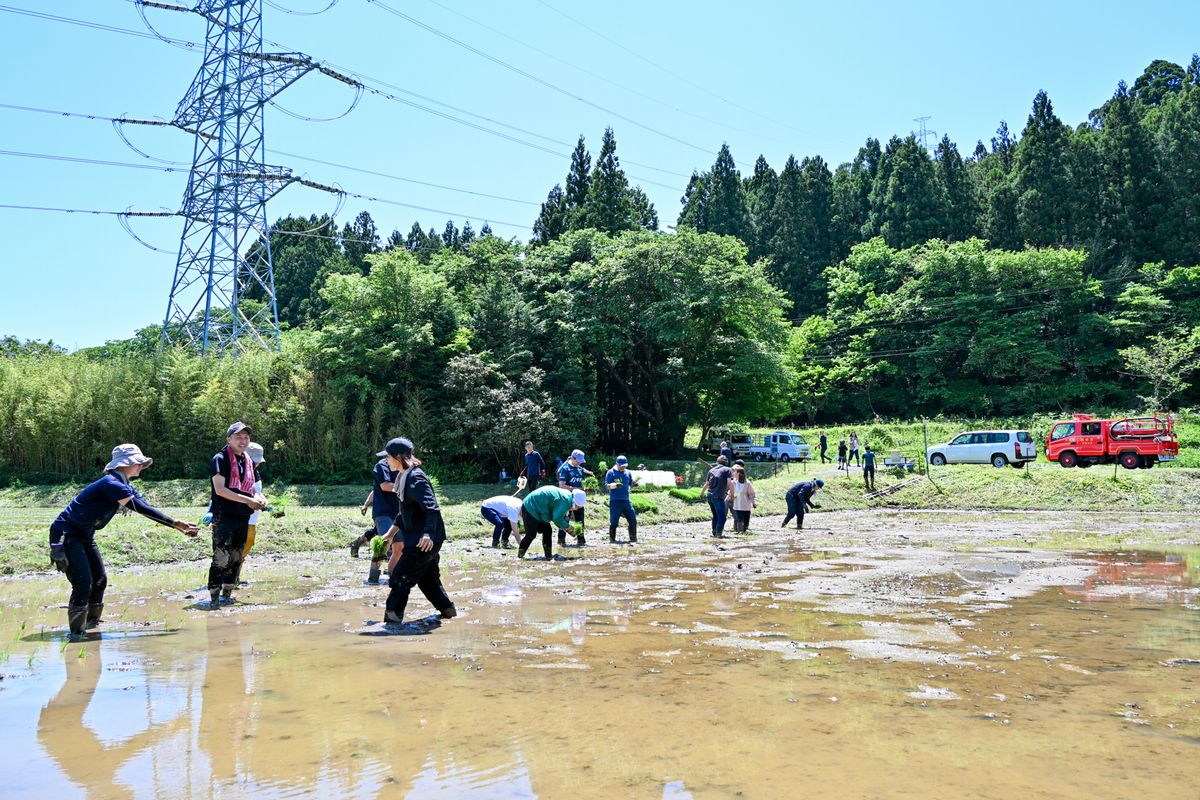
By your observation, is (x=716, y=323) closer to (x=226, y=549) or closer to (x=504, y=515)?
(x=504, y=515)

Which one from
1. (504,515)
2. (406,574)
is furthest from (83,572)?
(504,515)

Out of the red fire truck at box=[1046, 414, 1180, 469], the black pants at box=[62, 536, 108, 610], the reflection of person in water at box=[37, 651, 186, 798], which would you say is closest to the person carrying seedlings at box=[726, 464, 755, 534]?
the black pants at box=[62, 536, 108, 610]

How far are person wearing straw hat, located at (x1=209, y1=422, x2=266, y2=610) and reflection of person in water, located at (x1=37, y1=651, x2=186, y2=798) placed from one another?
3470 millimetres

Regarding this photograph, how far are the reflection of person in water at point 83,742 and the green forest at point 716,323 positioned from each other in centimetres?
2518

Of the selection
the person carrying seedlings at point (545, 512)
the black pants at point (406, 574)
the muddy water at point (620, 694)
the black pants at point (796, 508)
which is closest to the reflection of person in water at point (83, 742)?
the muddy water at point (620, 694)

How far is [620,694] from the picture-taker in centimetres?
554

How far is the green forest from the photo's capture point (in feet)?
100

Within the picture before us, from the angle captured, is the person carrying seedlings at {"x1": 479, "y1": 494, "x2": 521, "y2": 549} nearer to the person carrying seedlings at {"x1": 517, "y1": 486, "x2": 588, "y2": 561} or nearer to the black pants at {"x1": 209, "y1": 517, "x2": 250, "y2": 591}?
the person carrying seedlings at {"x1": 517, "y1": 486, "x2": 588, "y2": 561}

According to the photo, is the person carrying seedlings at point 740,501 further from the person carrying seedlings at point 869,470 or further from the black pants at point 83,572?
the black pants at point 83,572

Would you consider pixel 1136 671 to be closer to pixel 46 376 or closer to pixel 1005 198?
pixel 46 376

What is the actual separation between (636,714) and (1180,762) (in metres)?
2.76

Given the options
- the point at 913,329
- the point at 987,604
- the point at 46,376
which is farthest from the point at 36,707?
the point at 913,329

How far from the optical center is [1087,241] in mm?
59969

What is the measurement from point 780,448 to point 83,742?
4029 centimetres
